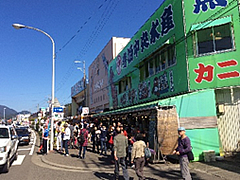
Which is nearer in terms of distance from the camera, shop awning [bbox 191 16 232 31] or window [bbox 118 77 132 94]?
shop awning [bbox 191 16 232 31]

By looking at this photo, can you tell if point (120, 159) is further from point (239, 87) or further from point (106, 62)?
point (106, 62)

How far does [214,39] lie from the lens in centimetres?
1093

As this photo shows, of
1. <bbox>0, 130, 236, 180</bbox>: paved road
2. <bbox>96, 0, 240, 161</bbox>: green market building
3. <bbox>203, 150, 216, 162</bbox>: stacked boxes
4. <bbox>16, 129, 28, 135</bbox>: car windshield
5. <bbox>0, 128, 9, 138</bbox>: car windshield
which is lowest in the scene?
<bbox>0, 130, 236, 180</bbox>: paved road

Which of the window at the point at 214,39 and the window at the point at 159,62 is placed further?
the window at the point at 159,62

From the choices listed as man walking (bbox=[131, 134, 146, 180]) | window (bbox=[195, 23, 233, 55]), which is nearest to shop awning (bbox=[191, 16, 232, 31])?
window (bbox=[195, 23, 233, 55])

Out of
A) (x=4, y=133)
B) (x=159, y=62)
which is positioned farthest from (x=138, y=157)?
(x=159, y=62)

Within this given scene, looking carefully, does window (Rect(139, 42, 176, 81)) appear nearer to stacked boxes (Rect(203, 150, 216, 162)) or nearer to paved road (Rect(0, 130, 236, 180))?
stacked boxes (Rect(203, 150, 216, 162))

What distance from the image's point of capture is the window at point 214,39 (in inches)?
424

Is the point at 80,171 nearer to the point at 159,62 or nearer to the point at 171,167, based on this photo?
the point at 171,167

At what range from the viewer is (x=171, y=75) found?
41.4 feet

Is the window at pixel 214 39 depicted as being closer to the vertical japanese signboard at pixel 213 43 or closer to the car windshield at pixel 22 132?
the vertical japanese signboard at pixel 213 43

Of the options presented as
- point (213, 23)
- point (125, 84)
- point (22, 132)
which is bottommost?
point (22, 132)

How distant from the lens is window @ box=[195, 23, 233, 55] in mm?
10758

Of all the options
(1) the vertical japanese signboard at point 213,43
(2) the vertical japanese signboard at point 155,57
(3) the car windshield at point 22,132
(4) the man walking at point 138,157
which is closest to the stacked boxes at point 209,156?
(1) the vertical japanese signboard at point 213,43
